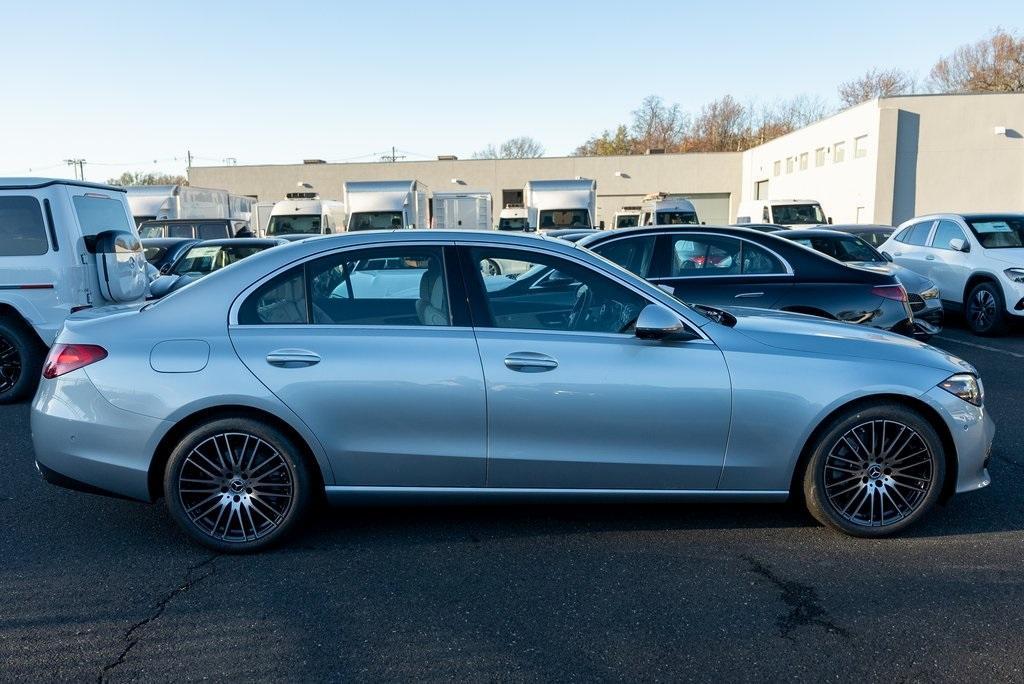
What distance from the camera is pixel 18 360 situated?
7.57m

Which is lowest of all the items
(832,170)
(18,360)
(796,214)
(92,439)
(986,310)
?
(986,310)

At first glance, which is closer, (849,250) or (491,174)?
(849,250)

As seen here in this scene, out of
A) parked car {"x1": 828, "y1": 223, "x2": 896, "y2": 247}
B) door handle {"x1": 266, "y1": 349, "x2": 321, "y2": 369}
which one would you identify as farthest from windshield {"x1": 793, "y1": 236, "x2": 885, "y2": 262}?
door handle {"x1": 266, "y1": 349, "x2": 321, "y2": 369}

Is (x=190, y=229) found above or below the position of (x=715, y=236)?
below

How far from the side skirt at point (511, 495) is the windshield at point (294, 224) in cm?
1776

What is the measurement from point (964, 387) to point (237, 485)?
3.62m

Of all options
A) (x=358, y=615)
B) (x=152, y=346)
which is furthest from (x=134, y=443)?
(x=358, y=615)

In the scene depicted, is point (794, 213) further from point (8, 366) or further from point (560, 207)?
point (8, 366)

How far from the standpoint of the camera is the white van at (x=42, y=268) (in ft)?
23.9

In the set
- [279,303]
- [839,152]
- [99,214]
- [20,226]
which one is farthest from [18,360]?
[839,152]

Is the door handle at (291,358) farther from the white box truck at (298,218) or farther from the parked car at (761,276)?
the white box truck at (298,218)

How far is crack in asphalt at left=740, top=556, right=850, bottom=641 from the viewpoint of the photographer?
10.8 feet

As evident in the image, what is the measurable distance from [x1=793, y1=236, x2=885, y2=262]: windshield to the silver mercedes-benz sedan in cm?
812

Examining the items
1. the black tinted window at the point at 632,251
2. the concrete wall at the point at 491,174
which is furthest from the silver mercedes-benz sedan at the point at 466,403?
the concrete wall at the point at 491,174
